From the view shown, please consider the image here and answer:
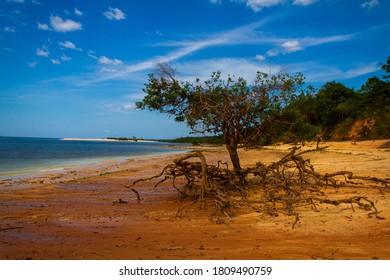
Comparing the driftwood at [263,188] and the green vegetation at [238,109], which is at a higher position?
the green vegetation at [238,109]

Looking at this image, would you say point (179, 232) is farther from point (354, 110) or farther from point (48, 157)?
point (354, 110)

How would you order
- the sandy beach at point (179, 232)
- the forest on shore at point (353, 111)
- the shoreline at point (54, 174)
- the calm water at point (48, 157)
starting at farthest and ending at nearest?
1. the forest on shore at point (353, 111)
2. the calm water at point (48, 157)
3. the shoreline at point (54, 174)
4. the sandy beach at point (179, 232)

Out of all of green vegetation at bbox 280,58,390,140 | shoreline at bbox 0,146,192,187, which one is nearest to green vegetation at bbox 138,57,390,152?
shoreline at bbox 0,146,192,187

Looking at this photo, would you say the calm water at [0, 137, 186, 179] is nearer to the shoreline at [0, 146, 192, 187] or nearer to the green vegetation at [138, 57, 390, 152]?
the shoreline at [0, 146, 192, 187]

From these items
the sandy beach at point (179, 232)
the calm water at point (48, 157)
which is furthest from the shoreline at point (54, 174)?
the sandy beach at point (179, 232)

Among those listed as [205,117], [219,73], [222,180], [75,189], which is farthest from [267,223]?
[75,189]

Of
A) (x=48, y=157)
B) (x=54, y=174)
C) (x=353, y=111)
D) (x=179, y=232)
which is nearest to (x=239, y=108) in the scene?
(x=179, y=232)

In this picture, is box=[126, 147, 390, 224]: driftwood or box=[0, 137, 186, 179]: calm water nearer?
box=[126, 147, 390, 224]: driftwood

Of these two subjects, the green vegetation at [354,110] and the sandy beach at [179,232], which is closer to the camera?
the sandy beach at [179,232]

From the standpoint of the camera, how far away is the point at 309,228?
646 centimetres

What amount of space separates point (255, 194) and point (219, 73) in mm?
4161

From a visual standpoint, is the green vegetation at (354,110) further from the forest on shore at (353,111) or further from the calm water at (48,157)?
the calm water at (48,157)

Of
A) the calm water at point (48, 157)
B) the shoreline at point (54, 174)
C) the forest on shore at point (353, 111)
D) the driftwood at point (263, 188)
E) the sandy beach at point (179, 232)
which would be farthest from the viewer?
the forest on shore at point (353, 111)
